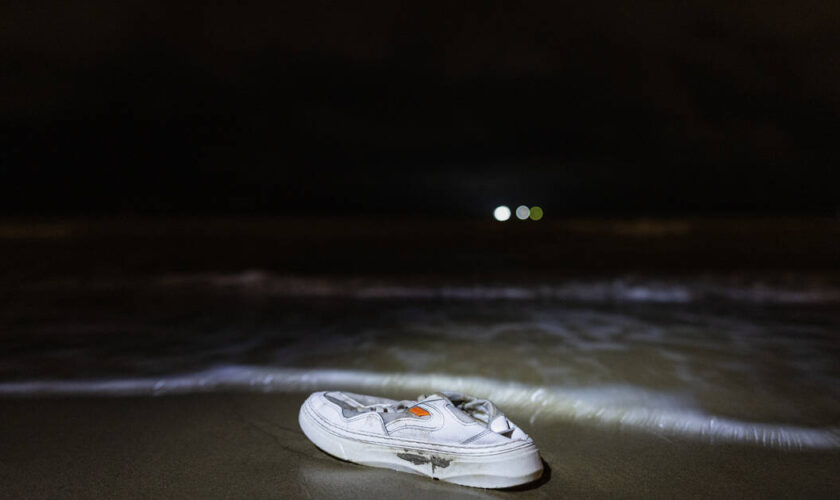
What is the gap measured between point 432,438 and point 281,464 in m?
0.78

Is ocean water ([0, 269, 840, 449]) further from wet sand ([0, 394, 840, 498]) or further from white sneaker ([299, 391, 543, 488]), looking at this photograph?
white sneaker ([299, 391, 543, 488])

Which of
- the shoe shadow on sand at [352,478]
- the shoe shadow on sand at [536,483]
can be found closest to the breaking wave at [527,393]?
the shoe shadow on sand at [536,483]

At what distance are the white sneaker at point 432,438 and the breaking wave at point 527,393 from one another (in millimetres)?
1090

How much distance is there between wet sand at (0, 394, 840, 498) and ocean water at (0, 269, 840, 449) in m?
0.28

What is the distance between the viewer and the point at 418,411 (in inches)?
83.3

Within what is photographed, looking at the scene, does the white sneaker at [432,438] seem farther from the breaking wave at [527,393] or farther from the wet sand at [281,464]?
the breaking wave at [527,393]

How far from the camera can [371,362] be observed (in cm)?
429

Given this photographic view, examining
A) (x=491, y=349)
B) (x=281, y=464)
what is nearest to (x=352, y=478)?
(x=281, y=464)

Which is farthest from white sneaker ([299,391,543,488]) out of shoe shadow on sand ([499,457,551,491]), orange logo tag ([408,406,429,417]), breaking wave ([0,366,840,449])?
breaking wave ([0,366,840,449])

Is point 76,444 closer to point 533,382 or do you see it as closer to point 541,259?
point 533,382

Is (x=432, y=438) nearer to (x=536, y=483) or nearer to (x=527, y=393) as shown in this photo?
(x=536, y=483)

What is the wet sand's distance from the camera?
6.88 ft

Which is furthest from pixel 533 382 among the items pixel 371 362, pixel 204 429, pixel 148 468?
pixel 148 468

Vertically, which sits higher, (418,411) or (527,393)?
(418,411)
